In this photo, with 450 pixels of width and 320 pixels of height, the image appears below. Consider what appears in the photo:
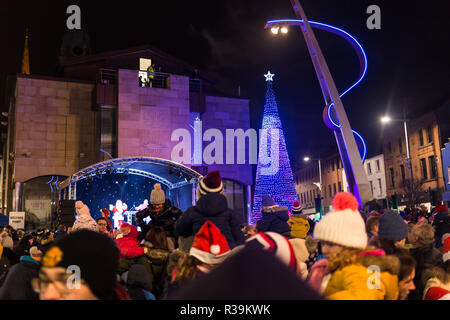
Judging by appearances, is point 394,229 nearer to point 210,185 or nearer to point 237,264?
point 210,185

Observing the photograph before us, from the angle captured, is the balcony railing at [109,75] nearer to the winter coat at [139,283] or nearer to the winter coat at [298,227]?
the winter coat at [298,227]

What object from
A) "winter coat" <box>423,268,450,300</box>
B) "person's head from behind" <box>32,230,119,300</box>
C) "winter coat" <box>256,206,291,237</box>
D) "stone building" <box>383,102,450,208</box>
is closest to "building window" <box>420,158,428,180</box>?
"stone building" <box>383,102,450,208</box>

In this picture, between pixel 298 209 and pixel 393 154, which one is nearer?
pixel 298 209

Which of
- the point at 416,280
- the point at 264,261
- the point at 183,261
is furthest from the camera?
the point at 416,280

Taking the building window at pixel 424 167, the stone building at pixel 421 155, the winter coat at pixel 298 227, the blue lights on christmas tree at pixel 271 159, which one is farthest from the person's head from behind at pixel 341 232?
the building window at pixel 424 167

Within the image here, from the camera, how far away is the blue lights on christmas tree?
27375 millimetres

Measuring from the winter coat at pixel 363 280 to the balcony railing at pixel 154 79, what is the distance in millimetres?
27030

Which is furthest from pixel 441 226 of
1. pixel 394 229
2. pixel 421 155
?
pixel 421 155

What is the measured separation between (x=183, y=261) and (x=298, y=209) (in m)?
8.03

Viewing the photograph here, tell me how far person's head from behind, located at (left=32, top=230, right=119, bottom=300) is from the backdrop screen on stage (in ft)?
75.6

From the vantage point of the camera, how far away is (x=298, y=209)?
11836 mm
